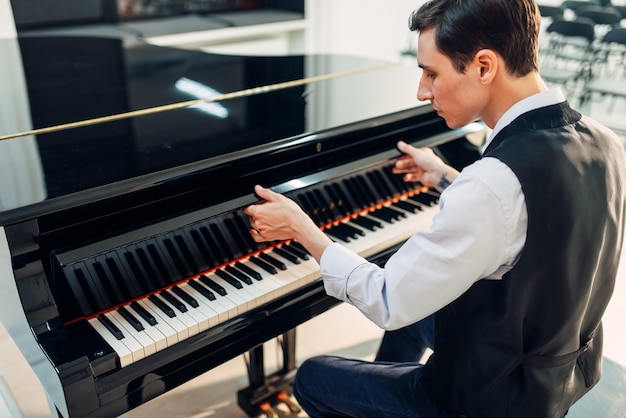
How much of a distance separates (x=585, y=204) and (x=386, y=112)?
90 centimetres

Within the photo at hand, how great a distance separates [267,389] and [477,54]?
140 cm

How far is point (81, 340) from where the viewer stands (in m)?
1.17

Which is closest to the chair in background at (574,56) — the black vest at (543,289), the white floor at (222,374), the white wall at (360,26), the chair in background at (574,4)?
the chair in background at (574,4)

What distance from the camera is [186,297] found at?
133 cm

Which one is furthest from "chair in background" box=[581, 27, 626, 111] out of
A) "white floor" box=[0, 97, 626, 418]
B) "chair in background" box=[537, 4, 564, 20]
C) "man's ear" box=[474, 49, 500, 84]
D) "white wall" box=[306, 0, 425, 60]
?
"man's ear" box=[474, 49, 500, 84]

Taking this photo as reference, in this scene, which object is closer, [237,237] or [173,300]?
[173,300]

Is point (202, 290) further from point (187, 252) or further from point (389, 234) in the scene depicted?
point (389, 234)

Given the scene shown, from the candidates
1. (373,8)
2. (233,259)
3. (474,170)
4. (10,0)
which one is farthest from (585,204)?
(373,8)

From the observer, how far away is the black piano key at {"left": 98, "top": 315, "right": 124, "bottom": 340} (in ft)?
3.95

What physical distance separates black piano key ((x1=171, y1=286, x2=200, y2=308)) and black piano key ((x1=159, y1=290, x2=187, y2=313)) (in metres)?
0.01

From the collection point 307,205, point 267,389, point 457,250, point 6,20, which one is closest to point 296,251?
point 307,205

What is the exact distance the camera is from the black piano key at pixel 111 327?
1.20 metres

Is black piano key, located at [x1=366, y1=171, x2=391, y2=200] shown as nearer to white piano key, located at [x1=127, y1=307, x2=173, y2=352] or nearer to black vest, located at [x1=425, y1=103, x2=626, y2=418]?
black vest, located at [x1=425, y1=103, x2=626, y2=418]

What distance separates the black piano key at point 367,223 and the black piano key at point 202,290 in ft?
1.71
